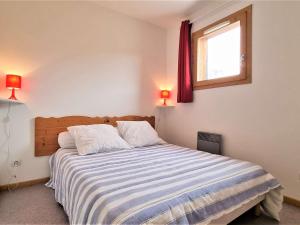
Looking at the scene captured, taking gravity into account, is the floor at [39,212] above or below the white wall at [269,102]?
below

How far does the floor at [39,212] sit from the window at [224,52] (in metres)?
1.49

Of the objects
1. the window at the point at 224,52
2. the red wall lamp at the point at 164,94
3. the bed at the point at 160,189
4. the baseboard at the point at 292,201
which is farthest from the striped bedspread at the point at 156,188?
the red wall lamp at the point at 164,94

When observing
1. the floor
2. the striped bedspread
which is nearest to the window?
the striped bedspread

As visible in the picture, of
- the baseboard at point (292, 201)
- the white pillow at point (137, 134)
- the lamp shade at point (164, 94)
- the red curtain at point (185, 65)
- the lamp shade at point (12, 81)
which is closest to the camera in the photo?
the baseboard at point (292, 201)

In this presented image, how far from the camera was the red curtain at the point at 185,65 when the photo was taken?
303cm

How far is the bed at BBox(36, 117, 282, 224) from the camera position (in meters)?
1.00

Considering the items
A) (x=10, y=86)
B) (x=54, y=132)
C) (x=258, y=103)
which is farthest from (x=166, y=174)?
(x=10, y=86)

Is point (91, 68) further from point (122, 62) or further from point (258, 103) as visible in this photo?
point (258, 103)

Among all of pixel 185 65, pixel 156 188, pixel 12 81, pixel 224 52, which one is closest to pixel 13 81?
pixel 12 81

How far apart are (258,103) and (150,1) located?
2.01 meters

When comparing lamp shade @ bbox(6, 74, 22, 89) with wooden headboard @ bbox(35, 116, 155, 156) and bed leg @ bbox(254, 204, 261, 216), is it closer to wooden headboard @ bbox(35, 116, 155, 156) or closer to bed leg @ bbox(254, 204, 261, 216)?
wooden headboard @ bbox(35, 116, 155, 156)

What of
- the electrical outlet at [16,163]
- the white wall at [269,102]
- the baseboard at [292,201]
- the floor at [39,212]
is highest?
the white wall at [269,102]

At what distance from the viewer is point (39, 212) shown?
1753 millimetres

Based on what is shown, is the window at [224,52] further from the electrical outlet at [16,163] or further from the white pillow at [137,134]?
the electrical outlet at [16,163]
